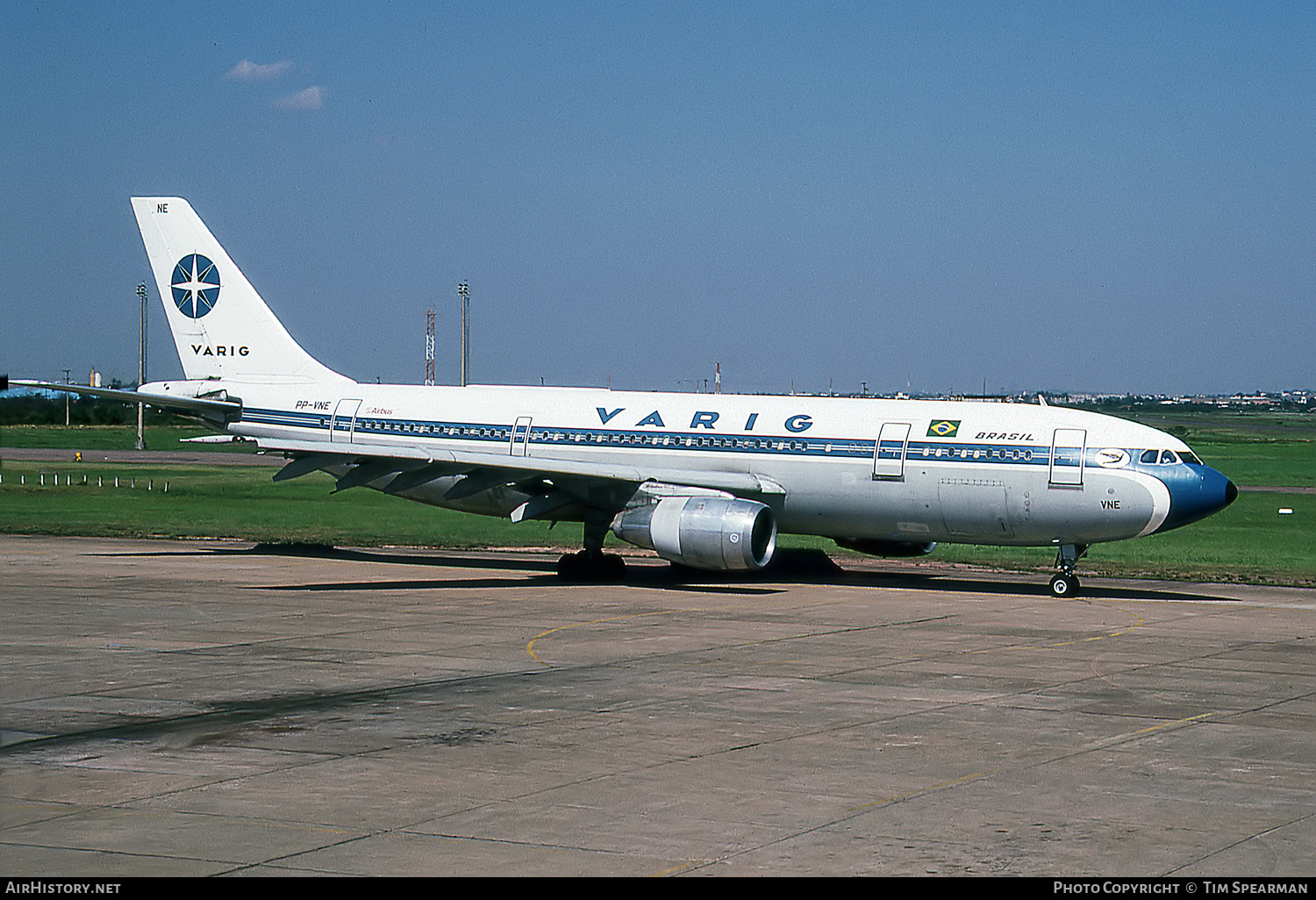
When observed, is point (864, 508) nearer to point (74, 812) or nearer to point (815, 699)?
point (815, 699)

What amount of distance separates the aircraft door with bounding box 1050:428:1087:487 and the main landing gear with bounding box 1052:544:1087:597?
1681mm

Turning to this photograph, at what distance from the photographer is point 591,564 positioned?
3509 cm

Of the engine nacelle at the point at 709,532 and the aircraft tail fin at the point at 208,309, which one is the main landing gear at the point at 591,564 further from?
the aircraft tail fin at the point at 208,309

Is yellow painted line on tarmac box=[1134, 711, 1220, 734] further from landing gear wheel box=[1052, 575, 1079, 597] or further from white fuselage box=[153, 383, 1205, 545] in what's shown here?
landing gear wheel box=[1052, 575, 1079, 597]

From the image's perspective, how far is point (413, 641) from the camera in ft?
80.9

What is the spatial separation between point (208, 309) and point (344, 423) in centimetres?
560

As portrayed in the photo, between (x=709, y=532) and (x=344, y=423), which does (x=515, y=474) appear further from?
(x=344, y=423)

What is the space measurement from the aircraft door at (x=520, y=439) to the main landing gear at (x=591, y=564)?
256 cm

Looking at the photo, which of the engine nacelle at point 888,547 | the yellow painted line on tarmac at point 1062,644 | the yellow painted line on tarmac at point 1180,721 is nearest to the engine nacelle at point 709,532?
the engine nacelle at point 888,547

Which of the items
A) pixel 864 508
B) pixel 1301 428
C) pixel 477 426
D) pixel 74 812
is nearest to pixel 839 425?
pixel 864 508

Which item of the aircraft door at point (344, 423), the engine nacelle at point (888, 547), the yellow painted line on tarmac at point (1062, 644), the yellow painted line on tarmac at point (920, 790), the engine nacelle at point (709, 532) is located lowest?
the yellow painted line on tarmac at point (920, 790)

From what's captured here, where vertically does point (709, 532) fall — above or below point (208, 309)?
below

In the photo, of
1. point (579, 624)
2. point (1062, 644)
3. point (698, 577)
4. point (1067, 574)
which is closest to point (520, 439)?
point (698, 577)

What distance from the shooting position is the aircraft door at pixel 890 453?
32812 mm
